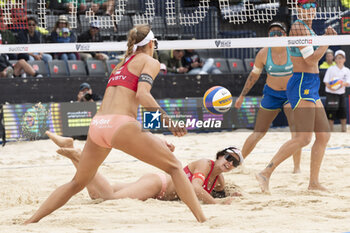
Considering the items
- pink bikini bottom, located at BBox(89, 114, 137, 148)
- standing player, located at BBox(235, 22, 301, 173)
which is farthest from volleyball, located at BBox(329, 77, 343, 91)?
pink bikini bottom, located at BBox(89, 114, 137, 148)

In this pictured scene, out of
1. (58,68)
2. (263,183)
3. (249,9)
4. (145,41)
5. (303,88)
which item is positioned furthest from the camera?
(58,68)

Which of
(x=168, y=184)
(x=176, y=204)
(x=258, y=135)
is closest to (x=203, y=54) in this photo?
(x=258, y=135)

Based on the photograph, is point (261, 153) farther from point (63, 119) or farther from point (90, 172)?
point (90, 172)

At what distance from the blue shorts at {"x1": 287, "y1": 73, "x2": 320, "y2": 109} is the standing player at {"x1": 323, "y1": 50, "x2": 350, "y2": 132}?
659 cm

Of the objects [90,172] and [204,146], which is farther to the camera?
[204,146]

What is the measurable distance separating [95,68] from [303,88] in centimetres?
710

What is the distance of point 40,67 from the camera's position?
39.6 ft

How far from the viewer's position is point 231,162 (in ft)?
18.5

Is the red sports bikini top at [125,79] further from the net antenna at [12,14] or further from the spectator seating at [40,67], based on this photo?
the spectator seating at [40,67]

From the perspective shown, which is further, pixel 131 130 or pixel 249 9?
pixel 249 9

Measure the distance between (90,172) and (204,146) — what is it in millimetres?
6040

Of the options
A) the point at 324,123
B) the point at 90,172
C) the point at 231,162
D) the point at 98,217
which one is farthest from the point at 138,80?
the point at 324,123

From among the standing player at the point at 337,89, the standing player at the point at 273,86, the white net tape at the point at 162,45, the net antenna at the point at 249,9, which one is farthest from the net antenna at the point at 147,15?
the standing player at the point at 337,89

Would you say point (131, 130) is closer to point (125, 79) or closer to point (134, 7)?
point (125, 79)
